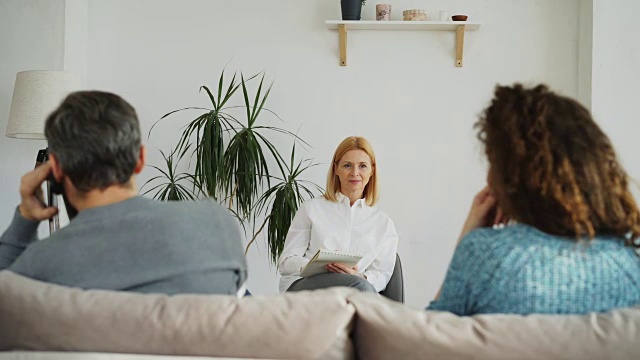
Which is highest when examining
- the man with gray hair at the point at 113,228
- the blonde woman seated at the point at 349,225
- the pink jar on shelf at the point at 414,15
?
the pink jar on shelf at the point at 414,15

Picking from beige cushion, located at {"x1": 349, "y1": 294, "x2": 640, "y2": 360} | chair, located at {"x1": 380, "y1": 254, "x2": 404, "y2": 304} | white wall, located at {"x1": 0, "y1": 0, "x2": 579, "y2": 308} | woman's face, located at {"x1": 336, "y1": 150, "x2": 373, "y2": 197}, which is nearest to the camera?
beige cushion, located at {"x1": 349, "y1": 294, "x2": 640, "y2": 360}

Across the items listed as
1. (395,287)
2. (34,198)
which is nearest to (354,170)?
(395,287)

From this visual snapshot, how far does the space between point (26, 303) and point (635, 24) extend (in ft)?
13.5

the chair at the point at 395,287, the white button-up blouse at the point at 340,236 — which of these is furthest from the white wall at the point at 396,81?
the chair at the point at 395,287

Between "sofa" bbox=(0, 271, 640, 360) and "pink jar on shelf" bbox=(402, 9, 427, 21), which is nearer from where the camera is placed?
"sofa" bbox=(0, 271, 640, 360)

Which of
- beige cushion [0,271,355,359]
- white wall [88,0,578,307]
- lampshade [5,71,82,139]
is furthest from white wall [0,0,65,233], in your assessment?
beige cushion [0,271,355,359]

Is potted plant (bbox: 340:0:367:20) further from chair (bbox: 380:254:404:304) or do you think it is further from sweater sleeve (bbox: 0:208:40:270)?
sweater sleeve (bbox: 0:208:40:270)

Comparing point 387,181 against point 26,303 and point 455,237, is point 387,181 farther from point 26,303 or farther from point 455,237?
point 26,303

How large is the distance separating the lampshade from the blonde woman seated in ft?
5.01

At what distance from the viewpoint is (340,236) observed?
4.21 metres

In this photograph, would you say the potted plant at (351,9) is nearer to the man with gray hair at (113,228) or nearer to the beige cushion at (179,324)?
the man with gray hair at (113,228)

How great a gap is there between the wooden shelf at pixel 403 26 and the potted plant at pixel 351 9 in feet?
0.12

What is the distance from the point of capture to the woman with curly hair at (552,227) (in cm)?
182

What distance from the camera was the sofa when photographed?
1619 millimetres
